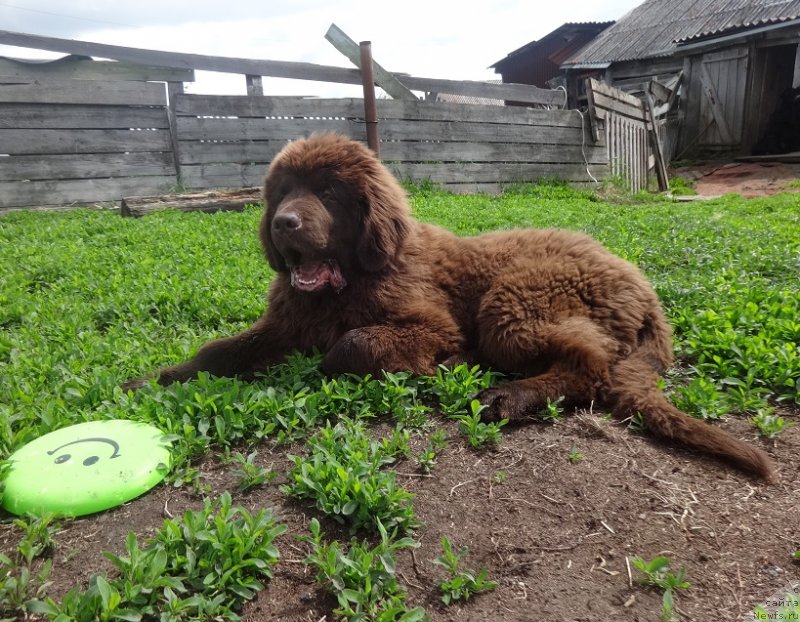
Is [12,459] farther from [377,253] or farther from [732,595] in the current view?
[732,595]

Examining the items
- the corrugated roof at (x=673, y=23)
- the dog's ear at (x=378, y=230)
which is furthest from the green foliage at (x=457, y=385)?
the corrugated roof at (x=673, y=23)

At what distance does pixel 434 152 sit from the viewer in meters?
12.2

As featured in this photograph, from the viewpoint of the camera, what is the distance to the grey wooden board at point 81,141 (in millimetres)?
9117

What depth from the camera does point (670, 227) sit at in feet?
23.9

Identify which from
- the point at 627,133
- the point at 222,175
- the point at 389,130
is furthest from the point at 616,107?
the point at 222,175

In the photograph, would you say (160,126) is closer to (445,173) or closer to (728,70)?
Result: (445,173)

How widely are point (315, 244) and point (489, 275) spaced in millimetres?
1121

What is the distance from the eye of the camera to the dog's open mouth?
348 centimetres

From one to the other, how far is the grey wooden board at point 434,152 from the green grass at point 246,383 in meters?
3.43

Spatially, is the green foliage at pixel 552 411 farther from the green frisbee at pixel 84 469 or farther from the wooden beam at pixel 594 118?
the wooden beam at pixel 594 118

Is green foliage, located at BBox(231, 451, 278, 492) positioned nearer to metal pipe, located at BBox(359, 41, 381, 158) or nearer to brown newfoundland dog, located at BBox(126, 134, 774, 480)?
brown newfoundland dog, located at BBox(126, 134, 774, 480)

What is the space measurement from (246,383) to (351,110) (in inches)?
347

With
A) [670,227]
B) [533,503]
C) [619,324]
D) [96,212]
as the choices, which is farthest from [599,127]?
[533,503]

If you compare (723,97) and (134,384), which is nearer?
(134,384)
